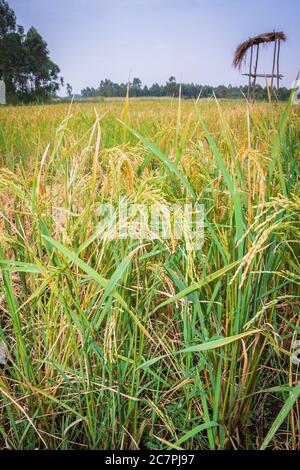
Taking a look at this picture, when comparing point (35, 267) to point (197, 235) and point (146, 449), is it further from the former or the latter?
point (146, 449)

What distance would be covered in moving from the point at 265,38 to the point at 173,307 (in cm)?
585

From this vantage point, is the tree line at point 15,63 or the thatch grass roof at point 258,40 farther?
the tree line at point 15,63

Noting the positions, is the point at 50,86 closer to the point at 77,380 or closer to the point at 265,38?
the point at 265,38

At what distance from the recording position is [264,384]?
1.04m

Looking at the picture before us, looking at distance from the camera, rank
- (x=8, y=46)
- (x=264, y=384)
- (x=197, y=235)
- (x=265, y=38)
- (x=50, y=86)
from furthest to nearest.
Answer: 1. (x=50, y=86)
2. (x=8, y=46)
3. (x=265, y=38)
4. (x=264, y=384)
5. (x=197, y=235)

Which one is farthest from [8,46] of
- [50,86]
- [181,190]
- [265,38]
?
[181,190]

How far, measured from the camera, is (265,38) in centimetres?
584

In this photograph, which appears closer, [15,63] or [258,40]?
[258,40]

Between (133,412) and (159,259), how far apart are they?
38cm

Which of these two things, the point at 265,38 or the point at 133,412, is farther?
the point at 265,38

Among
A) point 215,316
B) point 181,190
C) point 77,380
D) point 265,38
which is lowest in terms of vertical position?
point 77,380

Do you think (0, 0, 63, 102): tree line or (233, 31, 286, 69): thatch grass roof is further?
(0, 0, 63, 102): tree line

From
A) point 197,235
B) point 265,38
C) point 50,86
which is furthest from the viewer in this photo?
point 50,86

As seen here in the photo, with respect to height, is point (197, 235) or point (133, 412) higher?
point (197, 235)
